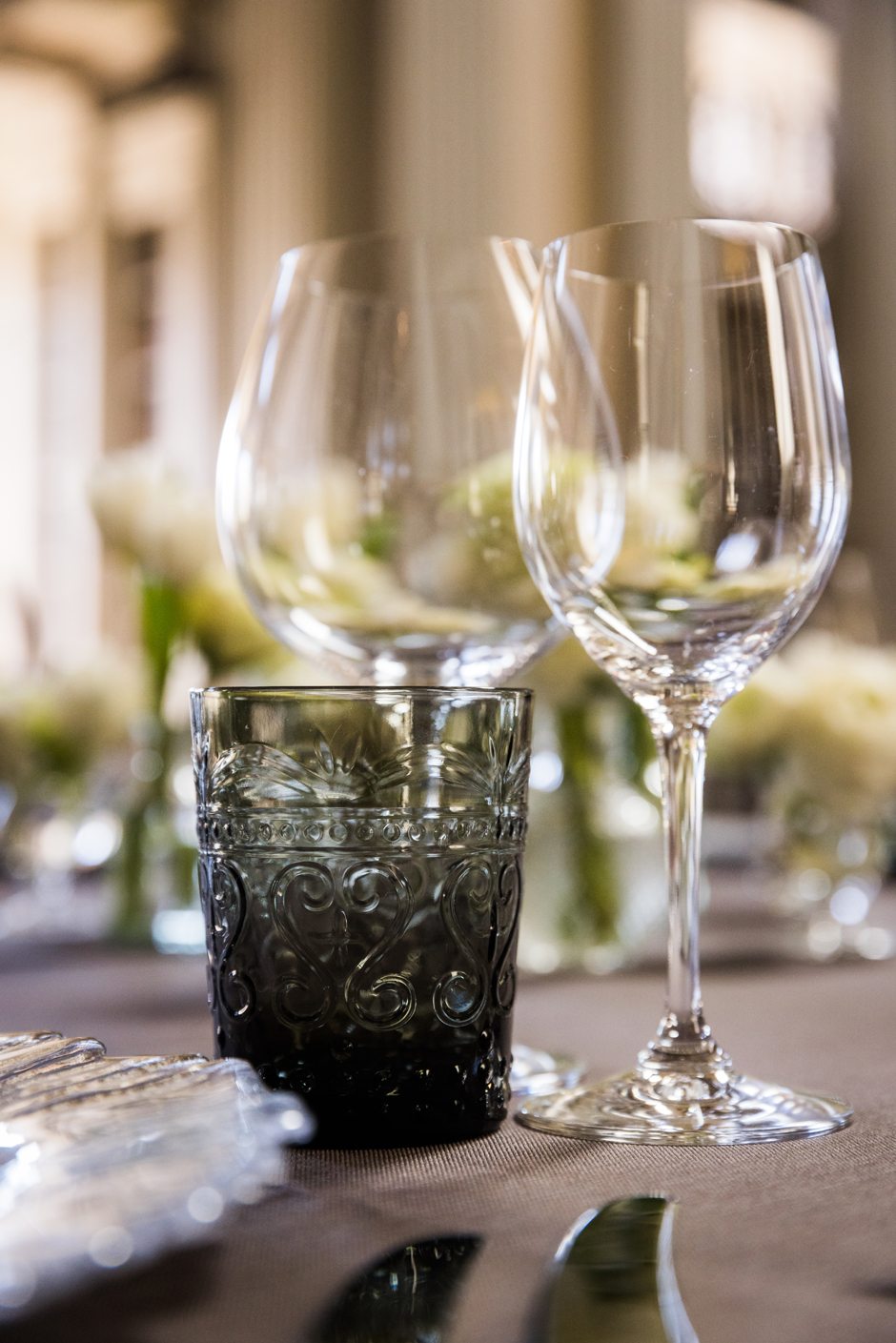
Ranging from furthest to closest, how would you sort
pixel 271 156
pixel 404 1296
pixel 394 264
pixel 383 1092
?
1. pixel 271 156
2. pixel 394 264
3. pixel 383 1092
4. pixel 404 1296

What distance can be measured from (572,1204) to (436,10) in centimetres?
288

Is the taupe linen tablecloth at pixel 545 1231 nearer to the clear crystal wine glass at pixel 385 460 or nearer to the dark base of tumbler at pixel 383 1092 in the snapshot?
the dark base of tumbler at pixel 383 1092

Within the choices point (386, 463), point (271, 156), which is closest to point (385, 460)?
point (386, 463)

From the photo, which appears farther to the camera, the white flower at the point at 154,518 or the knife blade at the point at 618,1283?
the white flower at the point at 154,518

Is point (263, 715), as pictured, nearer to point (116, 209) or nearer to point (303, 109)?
point (303, 109)

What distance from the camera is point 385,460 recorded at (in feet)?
1.68

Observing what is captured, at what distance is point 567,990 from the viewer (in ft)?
2.02

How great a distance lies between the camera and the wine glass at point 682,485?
37 cm

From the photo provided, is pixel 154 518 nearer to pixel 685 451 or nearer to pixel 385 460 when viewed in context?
pixel 385 460

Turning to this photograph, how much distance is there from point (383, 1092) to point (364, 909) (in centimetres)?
4

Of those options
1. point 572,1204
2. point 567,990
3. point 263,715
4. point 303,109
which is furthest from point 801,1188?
point 303,109

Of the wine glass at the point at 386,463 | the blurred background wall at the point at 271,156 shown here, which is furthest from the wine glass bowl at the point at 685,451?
the blurred background wall at the point at 271,156

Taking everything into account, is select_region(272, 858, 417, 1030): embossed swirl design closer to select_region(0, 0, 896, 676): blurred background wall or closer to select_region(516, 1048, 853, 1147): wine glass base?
select_region(516, 1048, 853, 1147): wine glass base

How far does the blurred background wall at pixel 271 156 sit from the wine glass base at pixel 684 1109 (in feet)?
7.87
